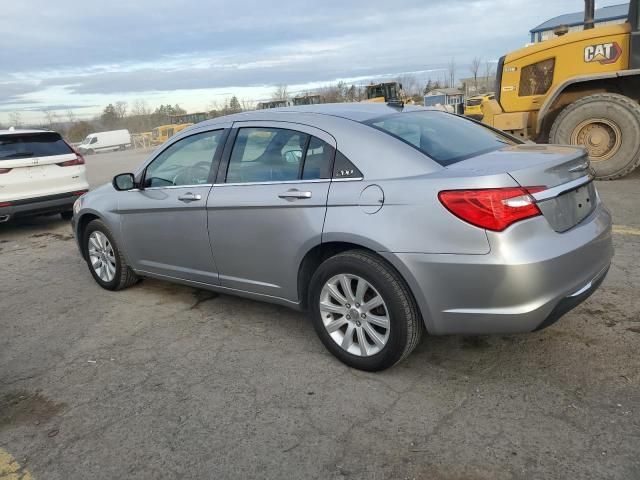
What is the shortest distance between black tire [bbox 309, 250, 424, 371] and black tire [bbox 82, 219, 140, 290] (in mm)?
2513

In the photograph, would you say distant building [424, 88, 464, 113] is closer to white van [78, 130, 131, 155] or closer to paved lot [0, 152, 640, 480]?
white van [78, 130, 131, 155]

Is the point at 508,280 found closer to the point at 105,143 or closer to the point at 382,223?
the point at 382,223

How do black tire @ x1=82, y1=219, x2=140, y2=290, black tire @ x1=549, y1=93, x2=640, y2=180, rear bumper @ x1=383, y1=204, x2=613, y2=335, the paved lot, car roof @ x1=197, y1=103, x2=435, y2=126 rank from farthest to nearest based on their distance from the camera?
1. black tire @ x1=549, y1=93, x2=640, y2=180
2. black tire @ x1=82, y1=219, x2=140, y2=290
3. car roof @ x1=197, y1=103, x2=435, y2=126
4. rear bumper @ x1=383, y1=204, x2=613, y2=335
5. the paved lot

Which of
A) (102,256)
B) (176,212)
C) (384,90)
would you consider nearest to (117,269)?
(102,256)

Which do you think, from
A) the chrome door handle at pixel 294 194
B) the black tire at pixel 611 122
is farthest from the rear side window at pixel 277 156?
the black tire at pixel 611 122

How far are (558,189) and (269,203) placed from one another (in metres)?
1.72

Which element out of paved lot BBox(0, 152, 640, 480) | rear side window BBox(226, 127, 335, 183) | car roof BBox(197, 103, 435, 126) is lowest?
paved lot BBox(0, 152, 640, 480)

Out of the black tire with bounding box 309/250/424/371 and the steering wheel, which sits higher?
the steering wheel

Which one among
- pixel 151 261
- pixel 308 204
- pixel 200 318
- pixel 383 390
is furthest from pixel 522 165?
pixel 151 261

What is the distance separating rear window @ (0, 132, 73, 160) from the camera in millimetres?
7910

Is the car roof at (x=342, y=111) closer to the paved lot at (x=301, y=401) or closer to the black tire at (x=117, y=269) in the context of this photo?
the paved lot at (x=301, y=401)

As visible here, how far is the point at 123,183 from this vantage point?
179 inches

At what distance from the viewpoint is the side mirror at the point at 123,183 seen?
455 cm

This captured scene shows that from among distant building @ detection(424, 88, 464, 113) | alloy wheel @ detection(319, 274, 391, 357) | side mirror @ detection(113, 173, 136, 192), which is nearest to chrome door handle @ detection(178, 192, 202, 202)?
side mirror @ detection(113, 173, 136, 192)
